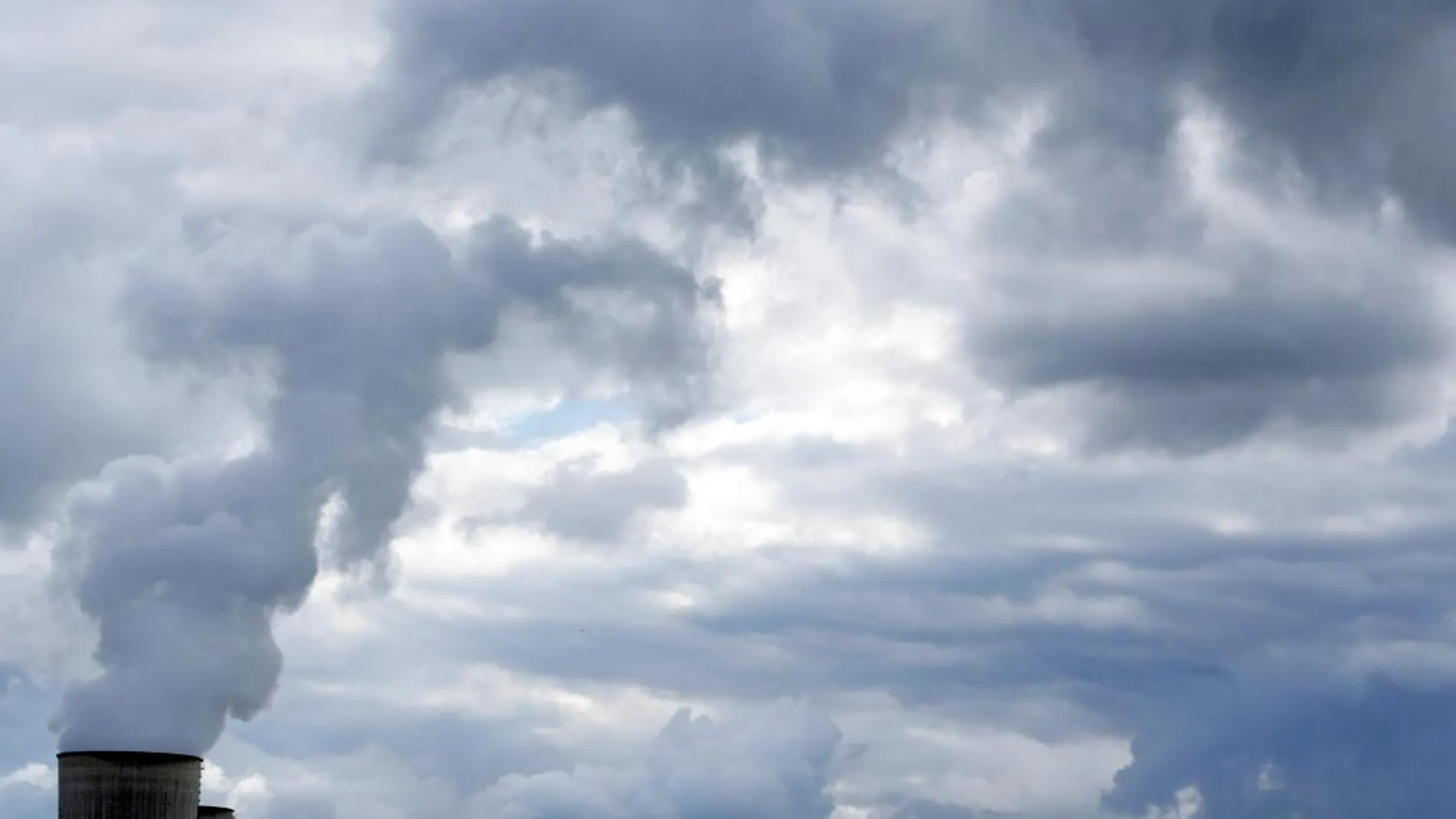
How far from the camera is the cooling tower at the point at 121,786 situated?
101000 millimetres

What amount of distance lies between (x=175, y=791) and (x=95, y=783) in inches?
135

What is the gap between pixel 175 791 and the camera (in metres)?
103

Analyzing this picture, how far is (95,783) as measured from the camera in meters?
101

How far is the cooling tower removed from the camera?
331 feet

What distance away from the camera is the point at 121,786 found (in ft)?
332
